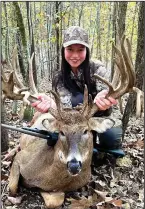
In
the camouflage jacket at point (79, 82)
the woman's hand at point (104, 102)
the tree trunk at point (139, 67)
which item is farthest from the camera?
the tree trunk at point (139, 67)

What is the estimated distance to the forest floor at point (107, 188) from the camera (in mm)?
4105

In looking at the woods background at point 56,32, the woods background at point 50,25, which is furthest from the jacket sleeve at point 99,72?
the woods background at point 50,25

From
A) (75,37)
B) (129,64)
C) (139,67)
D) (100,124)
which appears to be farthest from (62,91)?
(139,67)

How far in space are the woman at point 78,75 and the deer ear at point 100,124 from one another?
0.26 meters

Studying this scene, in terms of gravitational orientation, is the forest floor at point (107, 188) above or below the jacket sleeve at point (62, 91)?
below

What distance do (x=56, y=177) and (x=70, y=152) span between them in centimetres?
56

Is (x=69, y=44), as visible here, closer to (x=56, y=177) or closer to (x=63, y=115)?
(x=63, y=115)

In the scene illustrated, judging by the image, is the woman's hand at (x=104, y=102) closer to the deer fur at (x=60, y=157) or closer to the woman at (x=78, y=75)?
the deer fur at (x=60, y=157)

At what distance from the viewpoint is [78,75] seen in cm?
472

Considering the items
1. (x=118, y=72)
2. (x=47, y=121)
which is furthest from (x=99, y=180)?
(x=118, y=72)

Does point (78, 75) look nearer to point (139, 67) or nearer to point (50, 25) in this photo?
point (139, 67)

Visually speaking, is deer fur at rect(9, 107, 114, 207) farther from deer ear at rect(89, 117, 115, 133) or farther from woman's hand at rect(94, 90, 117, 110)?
woman's hand at rect(94, 90, 117, 110)

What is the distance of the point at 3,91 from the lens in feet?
12.8

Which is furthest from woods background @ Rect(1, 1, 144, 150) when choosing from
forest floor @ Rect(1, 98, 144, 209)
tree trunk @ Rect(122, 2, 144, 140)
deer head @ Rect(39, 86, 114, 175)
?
deer head @ Rect(39, 86, 114, 175)
